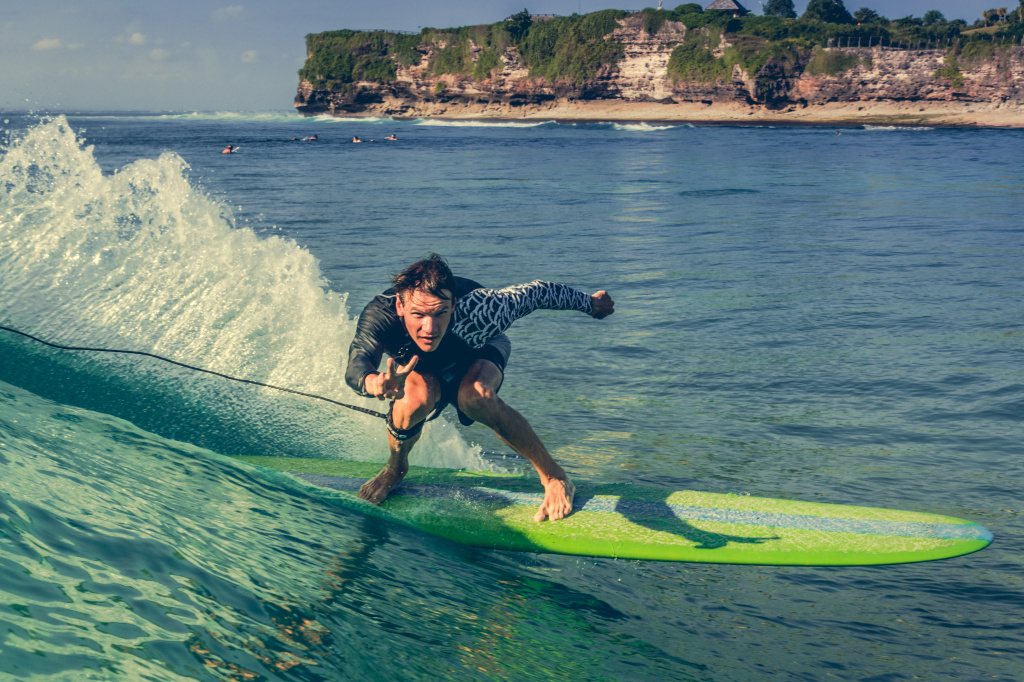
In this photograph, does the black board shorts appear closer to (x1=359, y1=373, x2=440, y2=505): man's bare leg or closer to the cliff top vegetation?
(x1=359, y1=373, x2=440, y2=505): man's bare leg

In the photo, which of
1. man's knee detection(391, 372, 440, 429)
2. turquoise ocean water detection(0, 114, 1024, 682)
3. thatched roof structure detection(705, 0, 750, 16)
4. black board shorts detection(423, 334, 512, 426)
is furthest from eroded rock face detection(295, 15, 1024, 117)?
man's knee detection(391, 372, 440, 429)

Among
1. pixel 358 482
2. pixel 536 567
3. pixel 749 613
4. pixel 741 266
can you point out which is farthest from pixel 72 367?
pixel 741 266

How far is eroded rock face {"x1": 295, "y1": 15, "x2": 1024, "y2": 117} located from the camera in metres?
72.1

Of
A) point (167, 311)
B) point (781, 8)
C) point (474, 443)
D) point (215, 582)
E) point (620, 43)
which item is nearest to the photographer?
point (215, 582)

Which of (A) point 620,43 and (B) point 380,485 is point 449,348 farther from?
(A) point 620,43

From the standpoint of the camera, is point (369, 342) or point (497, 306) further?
point (497, 306)

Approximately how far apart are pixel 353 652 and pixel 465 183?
27517mm

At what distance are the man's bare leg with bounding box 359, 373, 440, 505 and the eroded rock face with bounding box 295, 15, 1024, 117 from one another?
8093 cm

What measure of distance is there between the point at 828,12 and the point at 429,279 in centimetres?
12044

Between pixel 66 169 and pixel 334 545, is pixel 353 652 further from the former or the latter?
pixel 66 169

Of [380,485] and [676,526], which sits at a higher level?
[380,485]

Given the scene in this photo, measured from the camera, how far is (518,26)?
102 meters

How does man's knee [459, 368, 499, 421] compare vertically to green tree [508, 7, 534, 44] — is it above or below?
below

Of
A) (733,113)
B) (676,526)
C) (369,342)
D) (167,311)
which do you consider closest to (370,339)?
(369,342)
